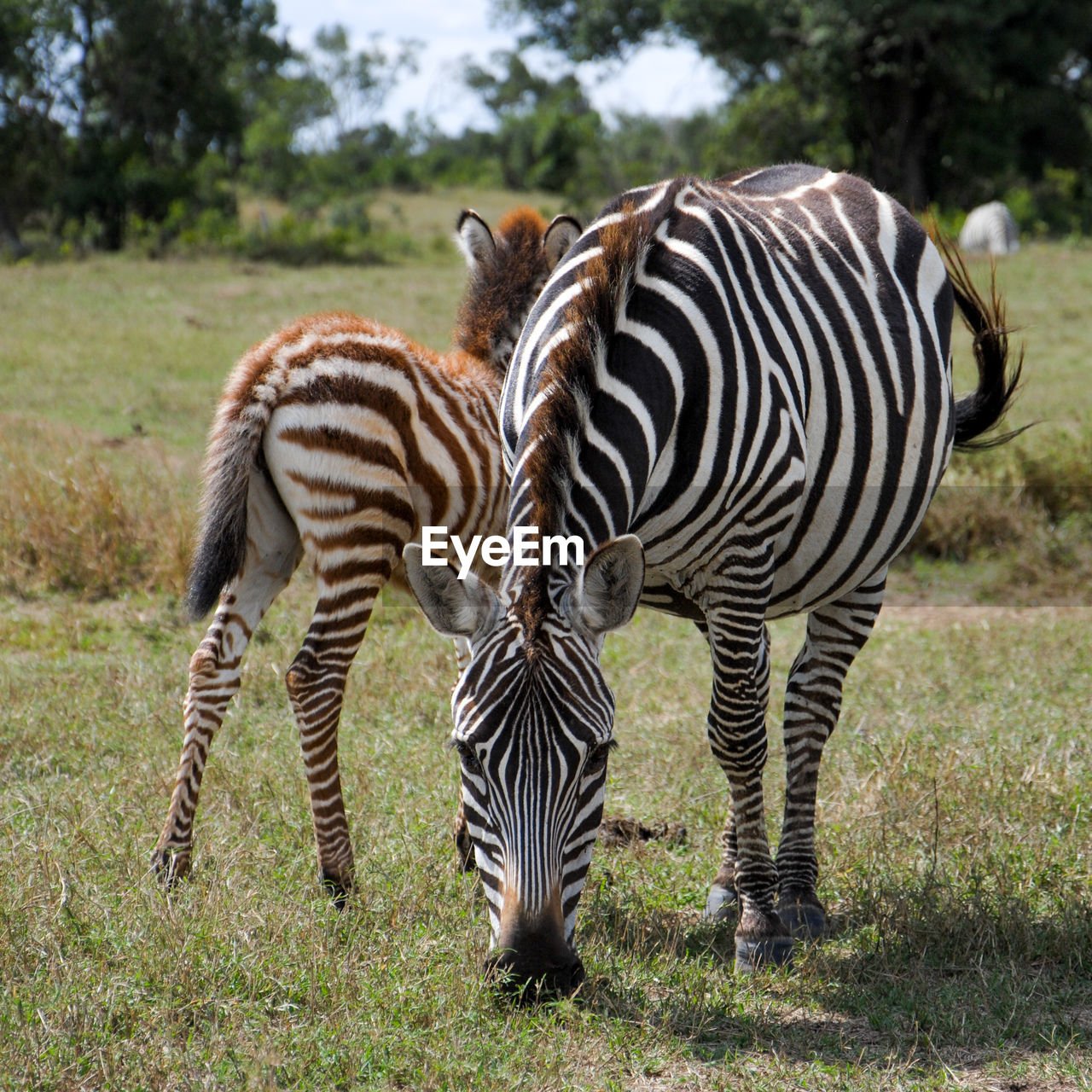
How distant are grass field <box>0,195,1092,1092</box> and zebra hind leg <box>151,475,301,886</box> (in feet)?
0.43

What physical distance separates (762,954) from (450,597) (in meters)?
1.67

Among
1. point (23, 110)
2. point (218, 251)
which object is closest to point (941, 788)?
point (218, 251)

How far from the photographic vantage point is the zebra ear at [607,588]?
274 cm

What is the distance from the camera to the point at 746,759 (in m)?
3.71

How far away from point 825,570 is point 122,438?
7.21 m

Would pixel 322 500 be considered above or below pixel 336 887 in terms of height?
above

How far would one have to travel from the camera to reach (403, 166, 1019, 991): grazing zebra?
2785 millimetres

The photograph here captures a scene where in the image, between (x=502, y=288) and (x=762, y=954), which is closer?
(x=762, y=954)

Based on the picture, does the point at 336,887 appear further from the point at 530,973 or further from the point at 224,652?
the point at 530,973

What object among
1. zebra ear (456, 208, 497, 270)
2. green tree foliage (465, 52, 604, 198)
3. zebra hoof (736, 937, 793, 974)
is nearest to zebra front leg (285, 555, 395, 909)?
zebra hoof (736, 937, 793, 974)

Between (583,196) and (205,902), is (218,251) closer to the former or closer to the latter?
(583,196)

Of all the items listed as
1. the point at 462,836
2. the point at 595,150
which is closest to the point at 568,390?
the point at 462,836

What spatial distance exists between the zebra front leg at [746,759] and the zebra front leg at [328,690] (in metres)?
1.27

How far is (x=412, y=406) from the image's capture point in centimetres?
430
